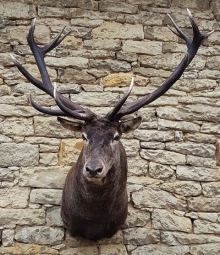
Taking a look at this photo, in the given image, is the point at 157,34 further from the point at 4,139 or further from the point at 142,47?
the point at 4,139

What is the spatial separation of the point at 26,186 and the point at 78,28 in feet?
5.85

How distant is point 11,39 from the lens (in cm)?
626

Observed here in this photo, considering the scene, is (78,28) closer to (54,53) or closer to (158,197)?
(54,53)

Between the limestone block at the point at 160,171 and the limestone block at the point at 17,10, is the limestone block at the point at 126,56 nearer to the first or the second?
the limestone block at the point at 17,10

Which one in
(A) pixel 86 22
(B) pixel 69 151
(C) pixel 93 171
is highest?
(A) pixel 86 22

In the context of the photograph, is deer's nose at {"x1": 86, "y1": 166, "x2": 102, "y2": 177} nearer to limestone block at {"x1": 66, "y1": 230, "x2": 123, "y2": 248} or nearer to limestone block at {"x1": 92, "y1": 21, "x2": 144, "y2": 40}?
limestone block at {"x1": 66, "y1": 230, "x2": 123, "y2": 248}

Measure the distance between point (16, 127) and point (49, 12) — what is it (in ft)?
4.32

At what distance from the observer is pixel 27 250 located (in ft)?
18.5

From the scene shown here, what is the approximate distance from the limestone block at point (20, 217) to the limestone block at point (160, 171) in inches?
45.3

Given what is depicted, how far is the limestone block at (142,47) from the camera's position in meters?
6.37

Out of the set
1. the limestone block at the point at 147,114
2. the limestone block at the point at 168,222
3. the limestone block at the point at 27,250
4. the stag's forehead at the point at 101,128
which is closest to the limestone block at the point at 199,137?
the limestone block at the point at 147,114

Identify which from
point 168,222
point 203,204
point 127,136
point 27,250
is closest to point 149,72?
point 127,136

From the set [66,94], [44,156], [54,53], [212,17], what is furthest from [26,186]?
[212,17]

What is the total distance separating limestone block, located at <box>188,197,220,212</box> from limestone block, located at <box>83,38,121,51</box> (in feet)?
5.86
